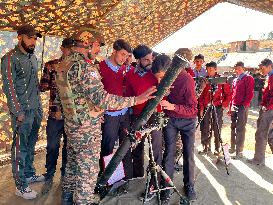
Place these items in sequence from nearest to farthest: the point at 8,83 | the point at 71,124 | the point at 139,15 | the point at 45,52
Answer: the point at 71,124
the point at 8,83
the point at 45,52
the point at 139,15

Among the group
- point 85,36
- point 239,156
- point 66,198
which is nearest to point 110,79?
point 85,36

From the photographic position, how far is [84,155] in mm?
3232

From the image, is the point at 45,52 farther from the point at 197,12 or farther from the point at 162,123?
the point at 197,12

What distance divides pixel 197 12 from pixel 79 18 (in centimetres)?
450

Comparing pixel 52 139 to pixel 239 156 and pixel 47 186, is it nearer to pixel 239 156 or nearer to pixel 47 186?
pixel 47 186

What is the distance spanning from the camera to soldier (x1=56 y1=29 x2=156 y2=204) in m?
2.96

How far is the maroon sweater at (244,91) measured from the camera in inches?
232

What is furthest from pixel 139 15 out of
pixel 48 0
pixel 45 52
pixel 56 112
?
pixel 56 112

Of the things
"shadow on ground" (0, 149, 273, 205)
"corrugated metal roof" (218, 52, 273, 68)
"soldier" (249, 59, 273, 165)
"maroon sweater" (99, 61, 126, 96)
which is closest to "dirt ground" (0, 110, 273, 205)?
"shadow on ground" (0, 149, 273, 205)

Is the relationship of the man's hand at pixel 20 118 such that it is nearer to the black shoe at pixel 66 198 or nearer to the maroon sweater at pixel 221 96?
the black shoe at pixel 66 198

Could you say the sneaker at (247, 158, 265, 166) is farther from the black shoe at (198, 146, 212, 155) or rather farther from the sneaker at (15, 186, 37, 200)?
the sneaker at (15, 186, 37, 200)

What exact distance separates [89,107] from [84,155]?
22.5 inches

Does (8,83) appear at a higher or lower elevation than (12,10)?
lower

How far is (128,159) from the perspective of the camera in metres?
4.37
